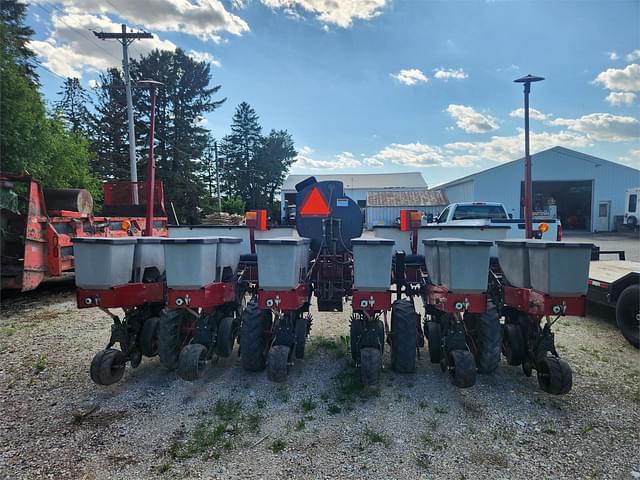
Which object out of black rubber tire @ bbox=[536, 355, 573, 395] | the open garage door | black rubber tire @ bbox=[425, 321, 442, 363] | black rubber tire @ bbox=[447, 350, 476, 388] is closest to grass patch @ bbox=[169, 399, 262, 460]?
black rubber tire @ bbox=[447, 350, 476, 388]

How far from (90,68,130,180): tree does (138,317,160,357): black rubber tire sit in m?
25.5

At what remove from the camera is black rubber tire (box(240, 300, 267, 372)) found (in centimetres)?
402

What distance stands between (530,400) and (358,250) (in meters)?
2.22

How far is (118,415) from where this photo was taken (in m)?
3.43

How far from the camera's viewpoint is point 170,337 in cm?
394

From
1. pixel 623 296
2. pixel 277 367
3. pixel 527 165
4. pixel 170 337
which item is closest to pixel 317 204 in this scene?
pixel 277 367

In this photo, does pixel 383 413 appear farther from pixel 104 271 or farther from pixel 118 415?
pixel 104 271

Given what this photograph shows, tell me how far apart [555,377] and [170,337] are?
3798mm

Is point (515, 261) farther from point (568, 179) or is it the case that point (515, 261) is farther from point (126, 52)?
point (568, 179)

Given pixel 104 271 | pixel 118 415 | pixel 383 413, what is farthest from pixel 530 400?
pixel 104 271

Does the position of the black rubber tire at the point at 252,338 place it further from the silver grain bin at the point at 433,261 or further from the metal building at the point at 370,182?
the metal building at the point at 370,182

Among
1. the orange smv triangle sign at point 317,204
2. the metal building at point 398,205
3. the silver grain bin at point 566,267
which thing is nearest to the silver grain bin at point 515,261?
the silver grain bin at point 566,267

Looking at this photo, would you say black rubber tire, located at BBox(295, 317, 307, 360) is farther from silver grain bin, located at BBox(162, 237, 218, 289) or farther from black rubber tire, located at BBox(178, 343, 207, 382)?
silver grain bin, located at BBox(162, 237, 218, 289)

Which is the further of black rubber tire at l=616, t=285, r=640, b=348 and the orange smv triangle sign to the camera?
black rubber tire at l=616, t=285, r=640, b=348
